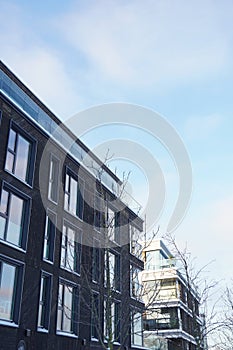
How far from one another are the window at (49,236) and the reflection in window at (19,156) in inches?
71.7

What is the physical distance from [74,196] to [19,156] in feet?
14.2

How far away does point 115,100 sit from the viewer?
14.3m

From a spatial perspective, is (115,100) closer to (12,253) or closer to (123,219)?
(12,253)

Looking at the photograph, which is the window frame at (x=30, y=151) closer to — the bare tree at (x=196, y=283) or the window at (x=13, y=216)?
the window at (x=13, y=216)

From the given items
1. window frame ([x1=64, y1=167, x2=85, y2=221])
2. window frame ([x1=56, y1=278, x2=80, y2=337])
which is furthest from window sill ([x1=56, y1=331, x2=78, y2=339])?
window frame ([x1=64, y1=167, x2=85, y2=221])

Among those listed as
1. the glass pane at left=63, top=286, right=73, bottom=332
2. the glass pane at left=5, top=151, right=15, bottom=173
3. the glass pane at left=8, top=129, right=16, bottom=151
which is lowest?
the glass pane at left=63, top=286, right=73, bottom=332

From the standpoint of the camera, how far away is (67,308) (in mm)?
15633

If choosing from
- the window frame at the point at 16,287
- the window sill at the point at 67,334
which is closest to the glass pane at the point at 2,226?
the window frame at the point at 16,287

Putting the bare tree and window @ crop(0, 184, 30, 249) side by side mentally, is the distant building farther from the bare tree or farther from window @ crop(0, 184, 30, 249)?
window @ crop(0, 184, 30, 249)

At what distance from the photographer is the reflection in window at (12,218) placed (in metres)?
13.5

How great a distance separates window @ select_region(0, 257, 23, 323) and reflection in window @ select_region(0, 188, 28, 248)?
2.66 ft

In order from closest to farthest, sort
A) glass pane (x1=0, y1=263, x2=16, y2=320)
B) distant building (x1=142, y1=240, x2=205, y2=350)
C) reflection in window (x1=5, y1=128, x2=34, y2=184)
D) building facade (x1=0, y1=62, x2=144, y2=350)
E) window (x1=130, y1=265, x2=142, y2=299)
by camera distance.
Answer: glass pane (x1=0, y1=263, x2=16, y2=320)
building facade (x1=0, y1=62, x2=144, y2=350)
window (x1=130, y1=265, x2=142, y2=299)
reflection in window (x1=5, y1=128, x2=34, y2=184)
distant building (x1=142, y1=240, x2=205, y2=350)

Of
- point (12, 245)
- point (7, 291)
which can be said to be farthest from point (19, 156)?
point (7, 291)

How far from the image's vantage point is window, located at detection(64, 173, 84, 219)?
17.9 m
